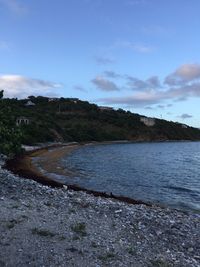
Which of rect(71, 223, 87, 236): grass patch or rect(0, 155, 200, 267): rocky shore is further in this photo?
rect(71, 223, 87, 236): grass patch

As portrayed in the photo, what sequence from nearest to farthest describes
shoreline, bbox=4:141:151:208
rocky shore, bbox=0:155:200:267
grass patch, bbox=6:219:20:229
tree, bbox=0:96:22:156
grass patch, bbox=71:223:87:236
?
rocky shore, bbox=0:155:200:267 < grass patch, bbox=6:219:20:229 < grass patch, bbox=71:223:87:236 < tree, bbox=0:96:22:156 < shoreline, bbox=4:141:151:208

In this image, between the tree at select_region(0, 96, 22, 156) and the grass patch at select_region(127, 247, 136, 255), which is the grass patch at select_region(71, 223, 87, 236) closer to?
the grass patch at select_region(127, 247, 136, 255)

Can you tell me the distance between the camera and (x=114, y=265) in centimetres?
1189

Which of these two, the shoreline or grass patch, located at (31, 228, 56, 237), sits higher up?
grass patch, located at (31, 228, 56, 237)

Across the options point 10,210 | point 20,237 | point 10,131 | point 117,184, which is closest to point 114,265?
point 20,237

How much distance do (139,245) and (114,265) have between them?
8.22ft

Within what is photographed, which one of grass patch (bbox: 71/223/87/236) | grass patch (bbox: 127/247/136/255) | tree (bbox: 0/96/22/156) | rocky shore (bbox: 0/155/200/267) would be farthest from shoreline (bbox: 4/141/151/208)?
grass patch (bbox: 127/247/136/255)

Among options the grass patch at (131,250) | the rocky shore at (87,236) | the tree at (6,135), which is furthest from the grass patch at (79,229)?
the tree at (6,135)

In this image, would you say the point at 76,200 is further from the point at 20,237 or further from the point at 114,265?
the point at 114,265

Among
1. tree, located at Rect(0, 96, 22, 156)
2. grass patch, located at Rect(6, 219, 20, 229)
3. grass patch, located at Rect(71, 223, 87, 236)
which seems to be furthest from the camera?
tree, located at Rect(0, 96, 22, 156)

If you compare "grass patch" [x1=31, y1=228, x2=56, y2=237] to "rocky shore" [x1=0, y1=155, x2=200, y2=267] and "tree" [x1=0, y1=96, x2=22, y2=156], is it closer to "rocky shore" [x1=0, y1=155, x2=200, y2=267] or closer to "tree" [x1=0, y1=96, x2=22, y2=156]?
"rocky shore" [x1=0, y1=155, x2=200, y2=267]

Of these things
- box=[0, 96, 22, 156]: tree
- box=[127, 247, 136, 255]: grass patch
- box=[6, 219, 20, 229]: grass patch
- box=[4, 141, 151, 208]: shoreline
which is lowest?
box=[4, 141, 151, 208]: shoreline

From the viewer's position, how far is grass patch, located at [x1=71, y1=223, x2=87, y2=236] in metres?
14.7

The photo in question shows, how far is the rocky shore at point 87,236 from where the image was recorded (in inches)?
480
